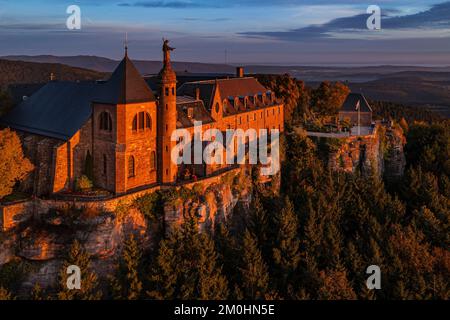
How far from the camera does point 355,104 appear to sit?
7050 cm

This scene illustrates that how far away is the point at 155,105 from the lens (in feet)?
141

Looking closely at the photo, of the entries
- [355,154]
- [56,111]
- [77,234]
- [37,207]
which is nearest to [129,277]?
[77,234]

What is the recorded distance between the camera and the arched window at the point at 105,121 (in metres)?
40.9

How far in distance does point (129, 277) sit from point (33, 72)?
14925 cm

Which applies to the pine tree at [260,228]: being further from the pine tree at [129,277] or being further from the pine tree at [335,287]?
the pine tree at [129,277]

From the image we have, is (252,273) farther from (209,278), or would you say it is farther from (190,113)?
(190,113)

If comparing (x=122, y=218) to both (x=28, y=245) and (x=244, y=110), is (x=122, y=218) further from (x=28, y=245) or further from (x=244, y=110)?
(x=244, y=110)

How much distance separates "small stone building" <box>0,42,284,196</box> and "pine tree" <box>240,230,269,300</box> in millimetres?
10500

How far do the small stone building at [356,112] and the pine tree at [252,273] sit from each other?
37.5m

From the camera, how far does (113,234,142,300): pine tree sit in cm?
3394

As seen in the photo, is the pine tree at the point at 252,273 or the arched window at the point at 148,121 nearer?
the pine tree at the point at 252,273

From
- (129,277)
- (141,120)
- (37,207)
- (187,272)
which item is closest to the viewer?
(129,277)

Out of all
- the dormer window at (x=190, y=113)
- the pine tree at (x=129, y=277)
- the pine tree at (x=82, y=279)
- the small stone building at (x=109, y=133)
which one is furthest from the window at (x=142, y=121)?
the pine tree at (x=82, y=279)

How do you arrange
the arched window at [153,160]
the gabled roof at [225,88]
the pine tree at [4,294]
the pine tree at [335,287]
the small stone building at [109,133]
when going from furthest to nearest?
the gabled roof at [225,88], the arched window at [153,160], the small stone building at [109,133], the pine tree at [335,287], the pine tree at [4,294]
